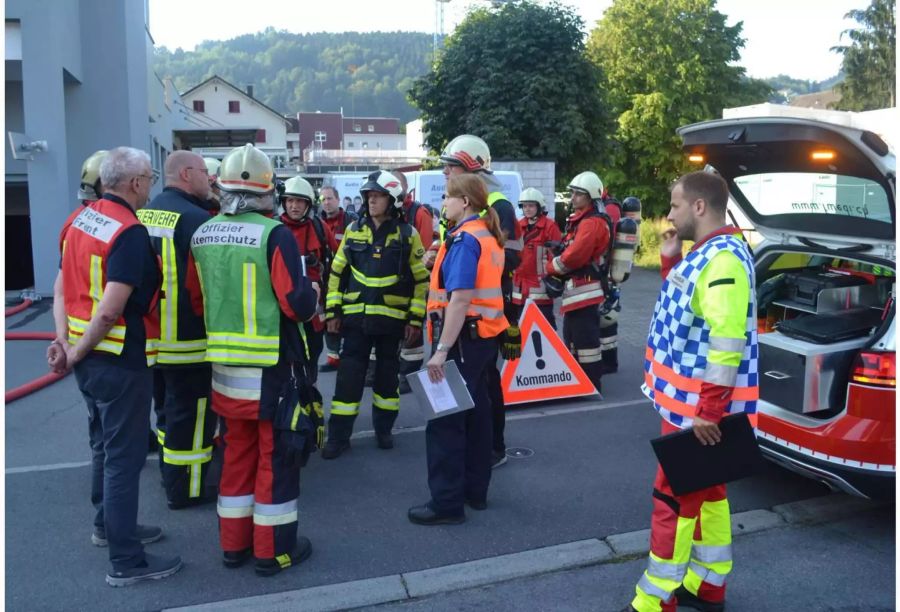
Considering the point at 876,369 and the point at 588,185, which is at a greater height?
the point at 588,185

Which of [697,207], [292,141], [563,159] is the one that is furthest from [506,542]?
[292,141]

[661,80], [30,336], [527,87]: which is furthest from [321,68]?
[30,336]

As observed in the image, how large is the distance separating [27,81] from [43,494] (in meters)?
10.5

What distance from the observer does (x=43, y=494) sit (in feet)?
16.0

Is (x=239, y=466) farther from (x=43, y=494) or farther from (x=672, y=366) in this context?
(x=672, y=366)

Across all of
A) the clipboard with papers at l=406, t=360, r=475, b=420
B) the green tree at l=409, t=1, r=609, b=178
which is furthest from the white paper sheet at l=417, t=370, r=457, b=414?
the green tree at l=409, t=1, r=609, b=178

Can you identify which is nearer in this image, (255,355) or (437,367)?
(255,355)

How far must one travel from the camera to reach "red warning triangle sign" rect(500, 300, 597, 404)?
6734mm

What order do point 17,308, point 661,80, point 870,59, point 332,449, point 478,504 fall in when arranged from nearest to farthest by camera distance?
1. point 478,504
2. point 332,449
3. point 17,308
4. point 661,80
5. point 870,59

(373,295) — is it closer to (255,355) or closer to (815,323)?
(255,355)

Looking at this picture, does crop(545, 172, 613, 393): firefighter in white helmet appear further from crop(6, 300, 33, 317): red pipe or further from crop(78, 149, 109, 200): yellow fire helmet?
crop(6, 300, 33, 317): red pipe

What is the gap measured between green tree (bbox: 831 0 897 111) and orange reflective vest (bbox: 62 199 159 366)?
1598 inches

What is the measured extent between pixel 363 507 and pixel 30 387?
4.34 metres

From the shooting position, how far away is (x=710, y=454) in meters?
3.17
